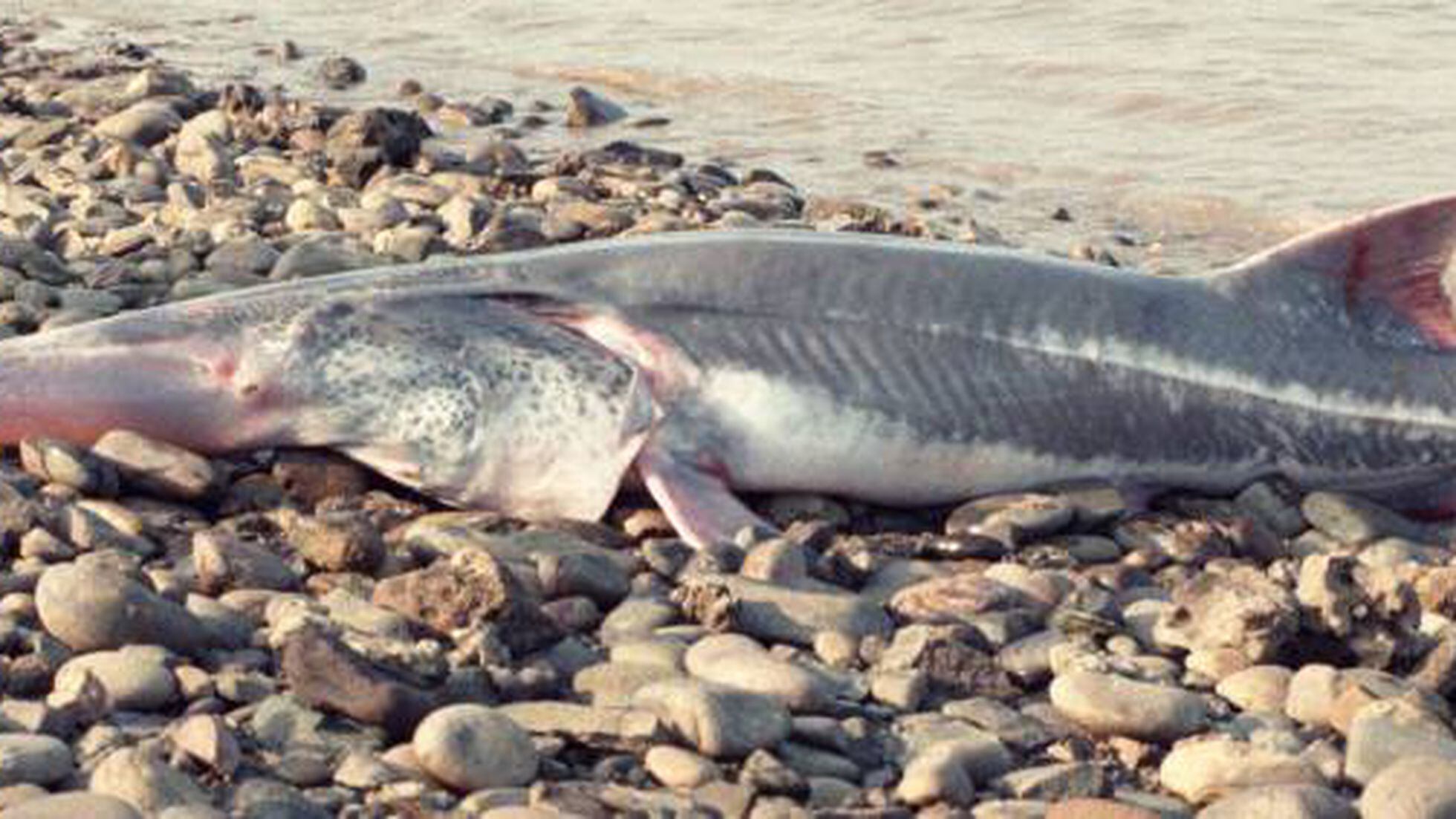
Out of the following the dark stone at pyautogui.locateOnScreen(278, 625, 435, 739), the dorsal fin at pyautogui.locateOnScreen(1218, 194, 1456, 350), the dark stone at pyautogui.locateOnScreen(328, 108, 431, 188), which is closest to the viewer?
the dark stone at pyautogui.locateOnScreen(278, 625, 435, 739)

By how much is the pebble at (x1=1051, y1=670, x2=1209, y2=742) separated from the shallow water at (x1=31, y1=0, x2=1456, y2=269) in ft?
22.7

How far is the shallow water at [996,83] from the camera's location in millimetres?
13469

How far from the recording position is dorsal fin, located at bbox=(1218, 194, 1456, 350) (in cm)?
718

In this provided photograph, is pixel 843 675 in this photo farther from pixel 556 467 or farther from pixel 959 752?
pixel 556 467

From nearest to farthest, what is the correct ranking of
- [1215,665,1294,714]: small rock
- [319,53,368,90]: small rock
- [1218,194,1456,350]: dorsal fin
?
[1215,665,1294,714]: small rock, [1218,194,1456,350]: dorsal fin, [319,53,368,90]: small rock

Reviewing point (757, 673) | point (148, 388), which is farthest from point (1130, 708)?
point (148, 388)

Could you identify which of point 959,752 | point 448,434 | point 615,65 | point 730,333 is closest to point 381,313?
point 448,434

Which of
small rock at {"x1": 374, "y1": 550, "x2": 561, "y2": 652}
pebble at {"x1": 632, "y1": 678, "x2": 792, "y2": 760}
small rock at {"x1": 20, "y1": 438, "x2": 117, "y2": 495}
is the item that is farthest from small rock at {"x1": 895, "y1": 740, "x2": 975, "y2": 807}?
small rock at {"x1": 20, "y1": 438, "x2": 117, "y2": 495}

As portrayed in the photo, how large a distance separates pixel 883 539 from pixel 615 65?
465 inches

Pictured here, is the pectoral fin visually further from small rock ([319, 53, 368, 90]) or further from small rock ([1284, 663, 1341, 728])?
small rock ([319, 53, 368, 90])

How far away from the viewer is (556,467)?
6594 millimetres

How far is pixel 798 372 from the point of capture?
685 centimetres

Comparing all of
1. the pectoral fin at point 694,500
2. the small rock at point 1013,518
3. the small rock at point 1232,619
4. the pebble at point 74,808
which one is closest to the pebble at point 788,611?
the pectoral fin at point 694,500

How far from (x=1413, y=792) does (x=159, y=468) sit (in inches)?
128
